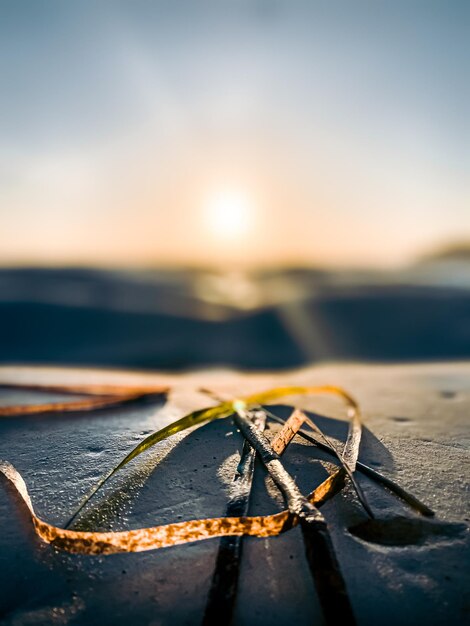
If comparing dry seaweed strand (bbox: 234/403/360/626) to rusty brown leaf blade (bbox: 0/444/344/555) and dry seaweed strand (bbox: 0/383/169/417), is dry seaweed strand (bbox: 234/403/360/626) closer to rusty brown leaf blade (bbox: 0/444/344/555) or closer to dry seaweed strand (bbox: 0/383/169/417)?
rusty brown leaf blade (bbox: 0/444/344/555)

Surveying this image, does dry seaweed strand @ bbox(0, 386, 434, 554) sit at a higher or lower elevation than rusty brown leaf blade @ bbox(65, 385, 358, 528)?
lower

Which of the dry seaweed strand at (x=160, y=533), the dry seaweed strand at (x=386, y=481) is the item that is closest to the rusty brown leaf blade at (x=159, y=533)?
the dry seaweed strand at (x=160, y=533)

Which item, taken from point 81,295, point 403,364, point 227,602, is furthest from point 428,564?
point 81,295

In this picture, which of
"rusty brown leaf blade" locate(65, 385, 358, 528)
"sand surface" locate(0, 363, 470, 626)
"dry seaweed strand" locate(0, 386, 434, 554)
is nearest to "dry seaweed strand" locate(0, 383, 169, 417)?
"sand surface" locate(0, 363, 470, 626)

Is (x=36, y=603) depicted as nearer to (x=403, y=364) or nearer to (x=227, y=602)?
(x=227, y=602)

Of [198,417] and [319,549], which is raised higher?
[198,417]

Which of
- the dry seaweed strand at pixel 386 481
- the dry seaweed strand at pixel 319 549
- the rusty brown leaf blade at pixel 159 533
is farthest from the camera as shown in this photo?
the dry seaweed strand at pixel 386 481

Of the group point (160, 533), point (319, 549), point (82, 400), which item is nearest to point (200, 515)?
point (160, 533)

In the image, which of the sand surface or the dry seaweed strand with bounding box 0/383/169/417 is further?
the dry seaweed strand with bounding box 0/383/169/417

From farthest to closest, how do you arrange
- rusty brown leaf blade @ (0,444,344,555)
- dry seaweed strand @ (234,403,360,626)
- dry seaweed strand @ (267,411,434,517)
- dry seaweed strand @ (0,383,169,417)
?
dry seaweed strand @ (0,383,169,417), dry seaweed strand @ (267,411,434,517), rusty brown leaf blade @ (0,444,344,555), dry seaweed strand @ (234,403,360,626)

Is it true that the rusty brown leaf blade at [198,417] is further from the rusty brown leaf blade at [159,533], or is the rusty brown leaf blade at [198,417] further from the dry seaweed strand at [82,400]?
the dry seaweed strand at [82,400]

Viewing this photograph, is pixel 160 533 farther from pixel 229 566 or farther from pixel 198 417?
pixel 198 417
